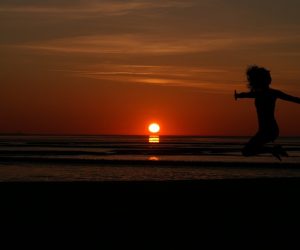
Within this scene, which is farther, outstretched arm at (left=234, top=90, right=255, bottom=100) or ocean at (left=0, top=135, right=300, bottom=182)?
ocean at (left=0, top=135, right=300, bottom=182)

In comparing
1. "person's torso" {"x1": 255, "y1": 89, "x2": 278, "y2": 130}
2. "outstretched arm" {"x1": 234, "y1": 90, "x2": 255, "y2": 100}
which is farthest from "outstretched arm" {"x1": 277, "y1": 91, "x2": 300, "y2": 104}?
"outstretched arm" {"x1": 234, "y1": 90, "x2": 255, "y2": 100}

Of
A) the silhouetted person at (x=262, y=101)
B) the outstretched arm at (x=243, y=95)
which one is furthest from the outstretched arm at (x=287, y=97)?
the outstretched arm at (x=243, y=95)

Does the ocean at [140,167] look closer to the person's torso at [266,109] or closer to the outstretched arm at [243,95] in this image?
the person's torso at [266,109]

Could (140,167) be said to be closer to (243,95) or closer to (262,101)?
(262,101)

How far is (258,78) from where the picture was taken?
36.2 ft

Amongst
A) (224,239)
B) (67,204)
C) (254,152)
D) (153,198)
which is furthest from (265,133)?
(224,239)

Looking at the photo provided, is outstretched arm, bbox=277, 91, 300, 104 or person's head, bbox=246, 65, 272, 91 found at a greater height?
person's head, bbox=246, 65, 272, 91

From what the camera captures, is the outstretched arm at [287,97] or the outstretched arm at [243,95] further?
the outstretched arm at [243,95]

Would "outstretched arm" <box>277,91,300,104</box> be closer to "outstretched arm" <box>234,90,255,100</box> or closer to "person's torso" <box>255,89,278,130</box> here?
"person's torso" <box>255,89,278,130</box>

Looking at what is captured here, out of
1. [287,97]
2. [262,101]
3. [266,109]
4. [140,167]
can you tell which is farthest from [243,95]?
[140,167]

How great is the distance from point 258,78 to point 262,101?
1.31 ft

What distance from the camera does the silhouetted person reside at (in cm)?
1098

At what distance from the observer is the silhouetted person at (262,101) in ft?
36.0

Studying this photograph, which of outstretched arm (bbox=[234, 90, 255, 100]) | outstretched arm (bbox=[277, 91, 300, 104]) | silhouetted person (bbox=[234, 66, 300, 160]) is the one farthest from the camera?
silhouetted person (bbox=[234, 66, 300, 160])
